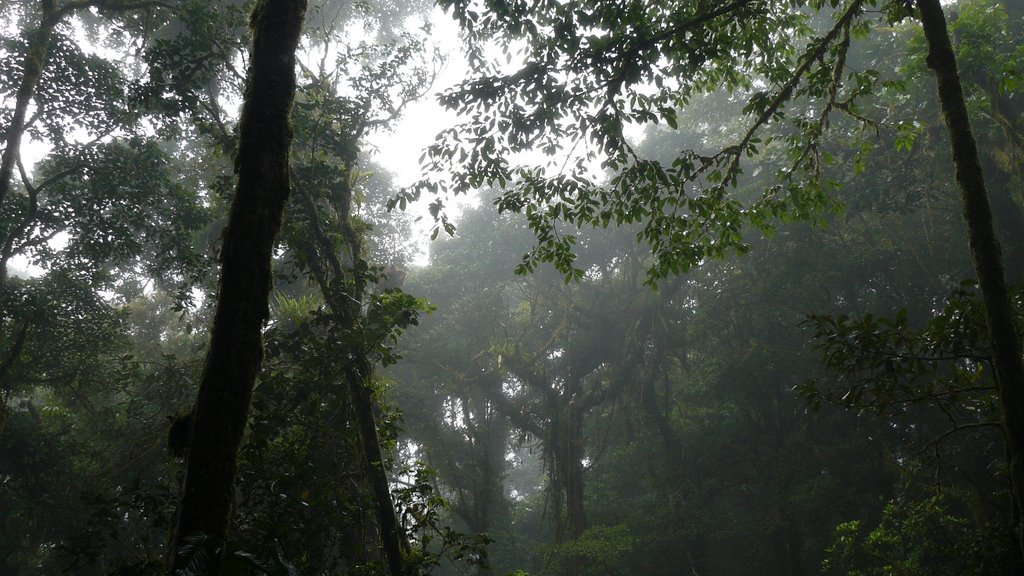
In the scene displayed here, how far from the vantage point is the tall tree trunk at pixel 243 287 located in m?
2.00

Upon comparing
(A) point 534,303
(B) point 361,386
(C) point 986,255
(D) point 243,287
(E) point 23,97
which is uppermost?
(A) point 534,303

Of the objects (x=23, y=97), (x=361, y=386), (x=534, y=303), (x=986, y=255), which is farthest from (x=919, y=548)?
(x=23, y=97)

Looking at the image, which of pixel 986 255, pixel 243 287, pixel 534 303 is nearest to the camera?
pixel 243 287

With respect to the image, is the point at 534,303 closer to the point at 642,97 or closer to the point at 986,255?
the point at 642,97

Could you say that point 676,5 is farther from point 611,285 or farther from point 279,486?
point 611,285

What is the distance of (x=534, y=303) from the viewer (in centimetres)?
1681

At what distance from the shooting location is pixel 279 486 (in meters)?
4.18

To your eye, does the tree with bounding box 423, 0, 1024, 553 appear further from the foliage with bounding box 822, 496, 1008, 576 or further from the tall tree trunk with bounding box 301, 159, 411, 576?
the foliage with bounding box 822, 496, 1008, 576

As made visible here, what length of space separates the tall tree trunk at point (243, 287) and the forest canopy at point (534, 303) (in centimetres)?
1

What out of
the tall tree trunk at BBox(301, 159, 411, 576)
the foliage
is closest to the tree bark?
the tall tree trunk at BBox(301, 159, 411, 576)

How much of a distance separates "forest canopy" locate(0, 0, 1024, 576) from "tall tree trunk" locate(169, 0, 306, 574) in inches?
0.5

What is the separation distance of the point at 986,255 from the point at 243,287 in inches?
133

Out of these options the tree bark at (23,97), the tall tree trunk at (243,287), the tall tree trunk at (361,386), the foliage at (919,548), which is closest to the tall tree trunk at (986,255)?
the foliage at (919,548)

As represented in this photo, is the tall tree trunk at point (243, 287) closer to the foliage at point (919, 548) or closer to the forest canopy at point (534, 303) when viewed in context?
the forest canopy at point (534, 303)
